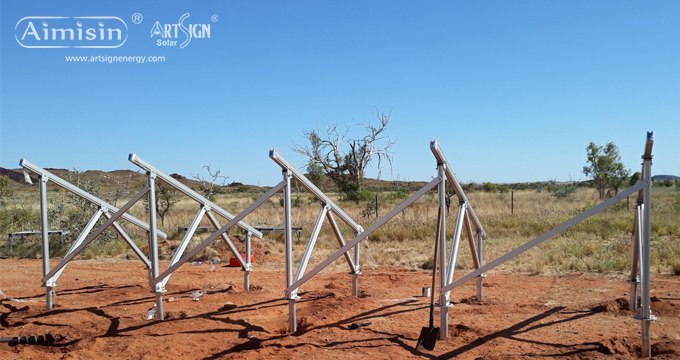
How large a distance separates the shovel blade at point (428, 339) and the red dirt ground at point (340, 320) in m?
0.11

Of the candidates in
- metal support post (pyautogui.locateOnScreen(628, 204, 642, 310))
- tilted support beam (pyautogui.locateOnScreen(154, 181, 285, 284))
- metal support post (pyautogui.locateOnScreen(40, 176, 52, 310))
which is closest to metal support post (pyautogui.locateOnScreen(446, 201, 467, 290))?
metal support post (pyautogui.locateOnScreen(628, 204, 642, 310))

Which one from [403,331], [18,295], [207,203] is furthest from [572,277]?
[18,295]

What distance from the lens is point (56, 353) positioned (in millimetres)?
6340

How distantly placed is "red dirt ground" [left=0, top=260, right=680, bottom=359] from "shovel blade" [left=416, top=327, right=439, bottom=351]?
112 mm

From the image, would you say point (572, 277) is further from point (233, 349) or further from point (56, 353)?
point (56, 353)

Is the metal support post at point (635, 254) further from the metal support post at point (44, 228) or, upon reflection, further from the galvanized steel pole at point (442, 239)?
the metal support post at point (44, 228)

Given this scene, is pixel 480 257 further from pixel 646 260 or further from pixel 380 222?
pixel 646 260

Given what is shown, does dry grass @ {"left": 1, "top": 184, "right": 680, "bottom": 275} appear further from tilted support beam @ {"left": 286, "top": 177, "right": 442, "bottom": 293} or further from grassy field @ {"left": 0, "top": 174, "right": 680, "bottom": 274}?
tilted support beam @ {"left": 286, "top": 177, "right": 442, "bottom": 293}

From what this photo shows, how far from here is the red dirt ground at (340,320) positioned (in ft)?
19.8

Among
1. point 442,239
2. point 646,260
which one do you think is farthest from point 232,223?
point 646,260

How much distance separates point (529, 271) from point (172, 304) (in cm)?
625

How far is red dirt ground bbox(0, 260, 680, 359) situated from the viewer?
6039 mm

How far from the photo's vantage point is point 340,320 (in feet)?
24.1

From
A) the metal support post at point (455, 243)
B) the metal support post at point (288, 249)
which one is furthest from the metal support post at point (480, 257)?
the metal support post at point (288, 249)
